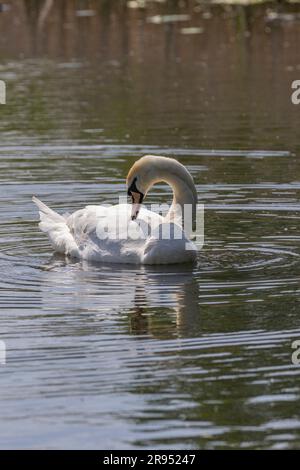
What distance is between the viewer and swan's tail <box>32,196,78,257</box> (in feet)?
42.1

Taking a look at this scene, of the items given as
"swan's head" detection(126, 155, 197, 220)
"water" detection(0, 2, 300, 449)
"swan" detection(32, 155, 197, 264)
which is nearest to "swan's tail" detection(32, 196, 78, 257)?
"swan" detection(32, 155, 197, 264)

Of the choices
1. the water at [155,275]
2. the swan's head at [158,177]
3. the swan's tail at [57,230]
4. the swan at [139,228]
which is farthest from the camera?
the swan's tail at [57,230]

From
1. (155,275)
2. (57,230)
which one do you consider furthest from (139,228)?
(57,230)

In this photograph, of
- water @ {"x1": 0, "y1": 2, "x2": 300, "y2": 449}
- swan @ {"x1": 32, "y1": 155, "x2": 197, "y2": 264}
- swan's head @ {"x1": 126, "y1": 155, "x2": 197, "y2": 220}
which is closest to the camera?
water @ {"x1": 0, "y1": 2, "x2": 300, "y2": 449}

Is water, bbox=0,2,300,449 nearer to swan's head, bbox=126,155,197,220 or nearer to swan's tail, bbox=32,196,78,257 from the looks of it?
swan's tail, bbox=32,196,78,257

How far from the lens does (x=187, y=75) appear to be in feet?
84.8

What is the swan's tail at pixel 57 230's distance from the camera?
12.8 meters

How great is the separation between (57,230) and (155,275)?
71.3 inches

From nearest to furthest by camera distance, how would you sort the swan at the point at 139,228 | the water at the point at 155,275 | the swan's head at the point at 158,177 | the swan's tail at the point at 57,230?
the water at the point at 155,275 → the swan at the point at 139,228 → the swan's head at the point at 158,177 → the swan's tail at the point at 57,230

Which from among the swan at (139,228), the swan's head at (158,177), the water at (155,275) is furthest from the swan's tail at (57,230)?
the swan's head at (158,177)

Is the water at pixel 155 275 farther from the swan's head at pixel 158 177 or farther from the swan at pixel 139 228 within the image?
the swan's head at pixel 158 177

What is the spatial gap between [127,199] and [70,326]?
481 centimetres

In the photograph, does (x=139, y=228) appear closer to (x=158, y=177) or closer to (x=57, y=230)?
(x=158, y=177)

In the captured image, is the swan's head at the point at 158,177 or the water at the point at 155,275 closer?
the water at the point at 155,275
